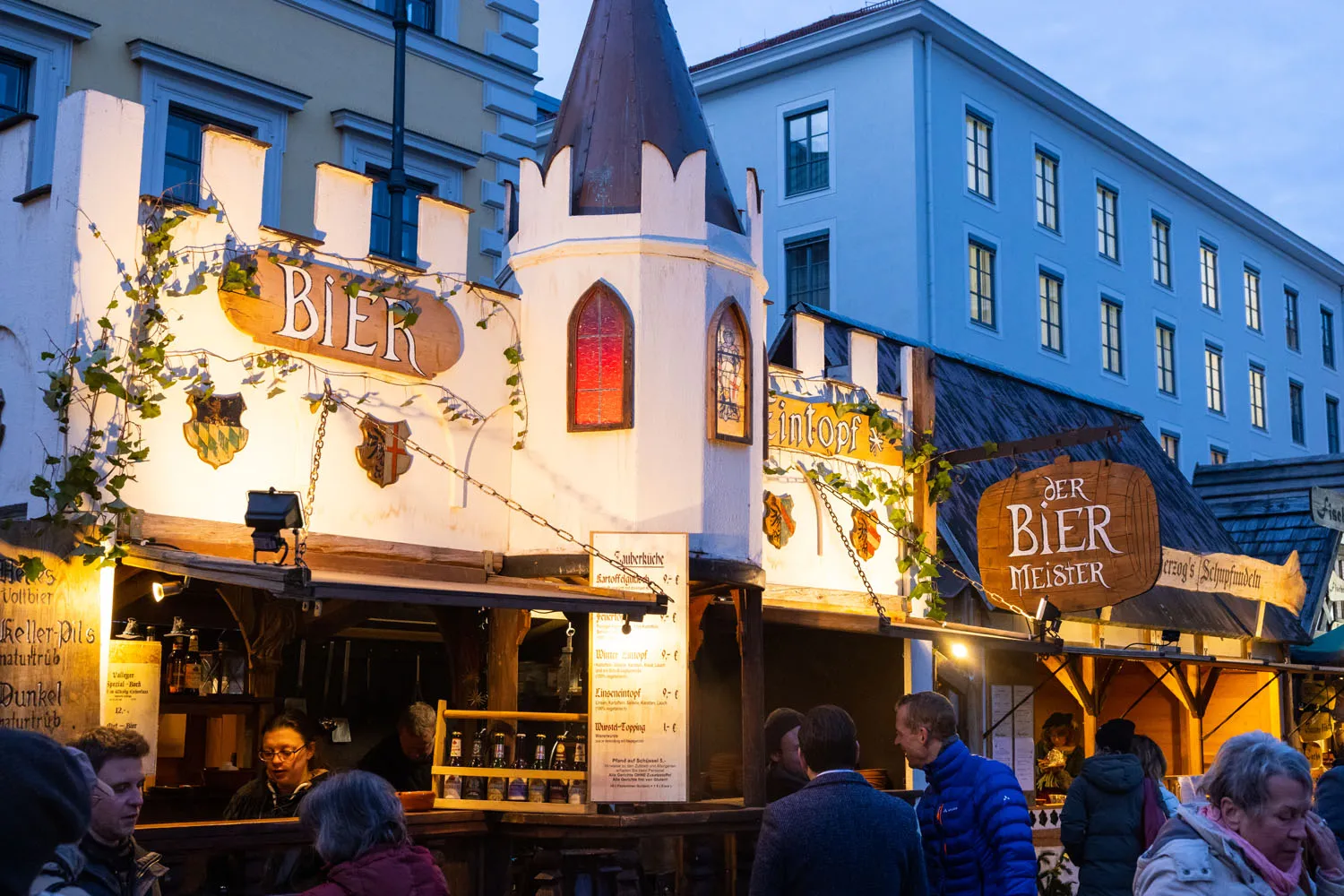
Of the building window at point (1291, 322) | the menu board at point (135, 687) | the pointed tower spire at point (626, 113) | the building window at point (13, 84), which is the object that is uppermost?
the building window at point (1291, 322)

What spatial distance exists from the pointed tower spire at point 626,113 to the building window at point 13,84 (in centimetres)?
596

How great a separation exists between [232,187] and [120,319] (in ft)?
3.89

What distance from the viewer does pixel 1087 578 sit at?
13.4 meters

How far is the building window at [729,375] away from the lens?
36.9ft

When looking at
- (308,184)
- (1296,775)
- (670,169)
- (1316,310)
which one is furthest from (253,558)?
(1316,310)

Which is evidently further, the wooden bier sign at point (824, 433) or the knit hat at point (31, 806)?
the wooden bier sign at point (824, 433)

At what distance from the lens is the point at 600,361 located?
11.2 metres

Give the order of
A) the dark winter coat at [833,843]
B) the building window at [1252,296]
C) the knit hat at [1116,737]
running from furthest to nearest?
the building window at [1252,296], the knit hat at [1116,737], the dark winter coat at [833,843]

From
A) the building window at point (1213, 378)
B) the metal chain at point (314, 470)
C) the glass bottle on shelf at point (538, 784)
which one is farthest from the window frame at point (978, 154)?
the metal chain at point (314, 470)

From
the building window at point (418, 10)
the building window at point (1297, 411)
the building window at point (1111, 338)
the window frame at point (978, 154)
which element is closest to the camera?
the building window at point (418, 10)

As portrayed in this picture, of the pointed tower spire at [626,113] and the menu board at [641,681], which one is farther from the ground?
the pointed tower spire at [626,113]

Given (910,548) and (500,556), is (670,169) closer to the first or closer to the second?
(500,556)

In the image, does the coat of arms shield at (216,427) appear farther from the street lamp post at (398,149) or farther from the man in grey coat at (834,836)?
the man in grey coat at (834,836)

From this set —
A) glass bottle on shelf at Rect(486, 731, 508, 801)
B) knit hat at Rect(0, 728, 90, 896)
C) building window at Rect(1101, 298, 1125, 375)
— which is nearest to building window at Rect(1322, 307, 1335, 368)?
building window at Rect(1101, 298, 1125, 375)
